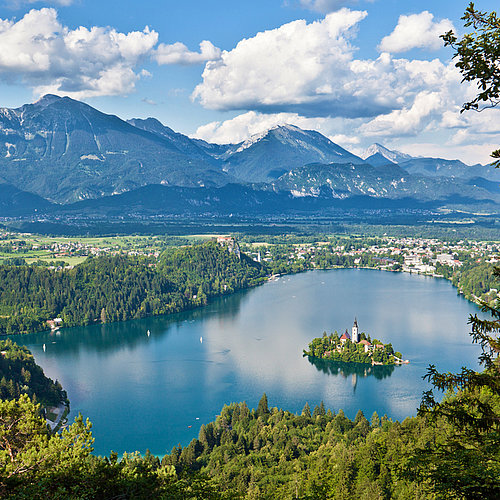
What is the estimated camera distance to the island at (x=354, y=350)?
42.5 metres

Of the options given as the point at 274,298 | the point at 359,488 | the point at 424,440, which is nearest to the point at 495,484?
the point at 359,488

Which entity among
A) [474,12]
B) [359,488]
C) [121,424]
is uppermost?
[474,12]

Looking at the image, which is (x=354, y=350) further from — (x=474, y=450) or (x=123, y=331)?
(x=474, y=450)

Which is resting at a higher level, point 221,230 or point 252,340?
point 221,230

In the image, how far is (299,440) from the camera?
25656 mm

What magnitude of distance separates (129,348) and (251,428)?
26.2m

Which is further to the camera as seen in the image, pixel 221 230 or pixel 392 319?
pixel 221 230

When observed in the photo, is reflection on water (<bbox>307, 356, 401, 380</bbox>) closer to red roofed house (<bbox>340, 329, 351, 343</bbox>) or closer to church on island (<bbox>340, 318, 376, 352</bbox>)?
church on island (<bbox>340, 318, 376, 352</bbox>)

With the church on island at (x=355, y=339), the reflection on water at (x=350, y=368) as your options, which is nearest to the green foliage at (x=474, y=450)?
the reflection on water at (x=350, y=368)

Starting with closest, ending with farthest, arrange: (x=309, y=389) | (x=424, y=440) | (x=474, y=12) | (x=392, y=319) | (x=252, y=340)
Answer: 1. (x=474, y=12)
2. (x=424, y=440)
3. (x=309, y=389)
4. (x=252, y=340)
5. (x=392, y=319)

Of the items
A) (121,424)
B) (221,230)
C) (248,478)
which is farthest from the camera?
(221,230)

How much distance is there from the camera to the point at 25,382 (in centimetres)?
3553

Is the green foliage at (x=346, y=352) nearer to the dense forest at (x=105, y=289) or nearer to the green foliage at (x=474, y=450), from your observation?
the dense forest at (x=105, y=289)

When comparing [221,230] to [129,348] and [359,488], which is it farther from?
[359,488]
